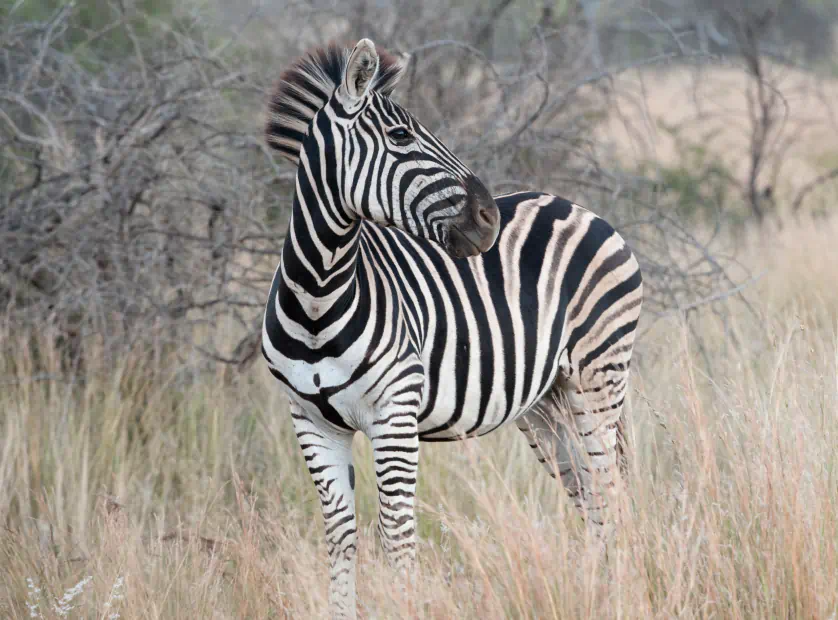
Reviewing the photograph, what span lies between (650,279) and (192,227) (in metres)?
2.93

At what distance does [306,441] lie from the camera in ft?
10.0

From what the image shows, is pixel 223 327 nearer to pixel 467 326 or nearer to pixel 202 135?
pixel 202 135

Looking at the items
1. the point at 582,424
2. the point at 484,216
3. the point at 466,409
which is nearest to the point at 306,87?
the point at 484,216

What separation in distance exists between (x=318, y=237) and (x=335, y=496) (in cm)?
87

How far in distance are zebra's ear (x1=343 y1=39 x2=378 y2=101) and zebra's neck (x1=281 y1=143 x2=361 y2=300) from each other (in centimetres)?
21

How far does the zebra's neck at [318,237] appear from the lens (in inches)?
109

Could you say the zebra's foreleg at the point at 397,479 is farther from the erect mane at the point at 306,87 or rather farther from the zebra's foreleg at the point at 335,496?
the erect mane at the point at 306,87

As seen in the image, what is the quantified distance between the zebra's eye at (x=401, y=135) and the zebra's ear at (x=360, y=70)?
15 cm

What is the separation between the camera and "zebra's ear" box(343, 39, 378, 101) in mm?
2644

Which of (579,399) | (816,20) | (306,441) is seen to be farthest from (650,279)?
(816,20)

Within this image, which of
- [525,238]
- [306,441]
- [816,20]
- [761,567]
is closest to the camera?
[761,567]

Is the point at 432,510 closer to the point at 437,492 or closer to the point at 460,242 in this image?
the point at 460,242

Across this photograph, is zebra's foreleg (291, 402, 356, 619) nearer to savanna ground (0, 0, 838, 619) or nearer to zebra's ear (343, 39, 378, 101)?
savanna ground (0, 0, 838, 619)

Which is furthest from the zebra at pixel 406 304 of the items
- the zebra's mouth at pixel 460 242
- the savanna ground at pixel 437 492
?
the savanna ground at pixel 437 492
